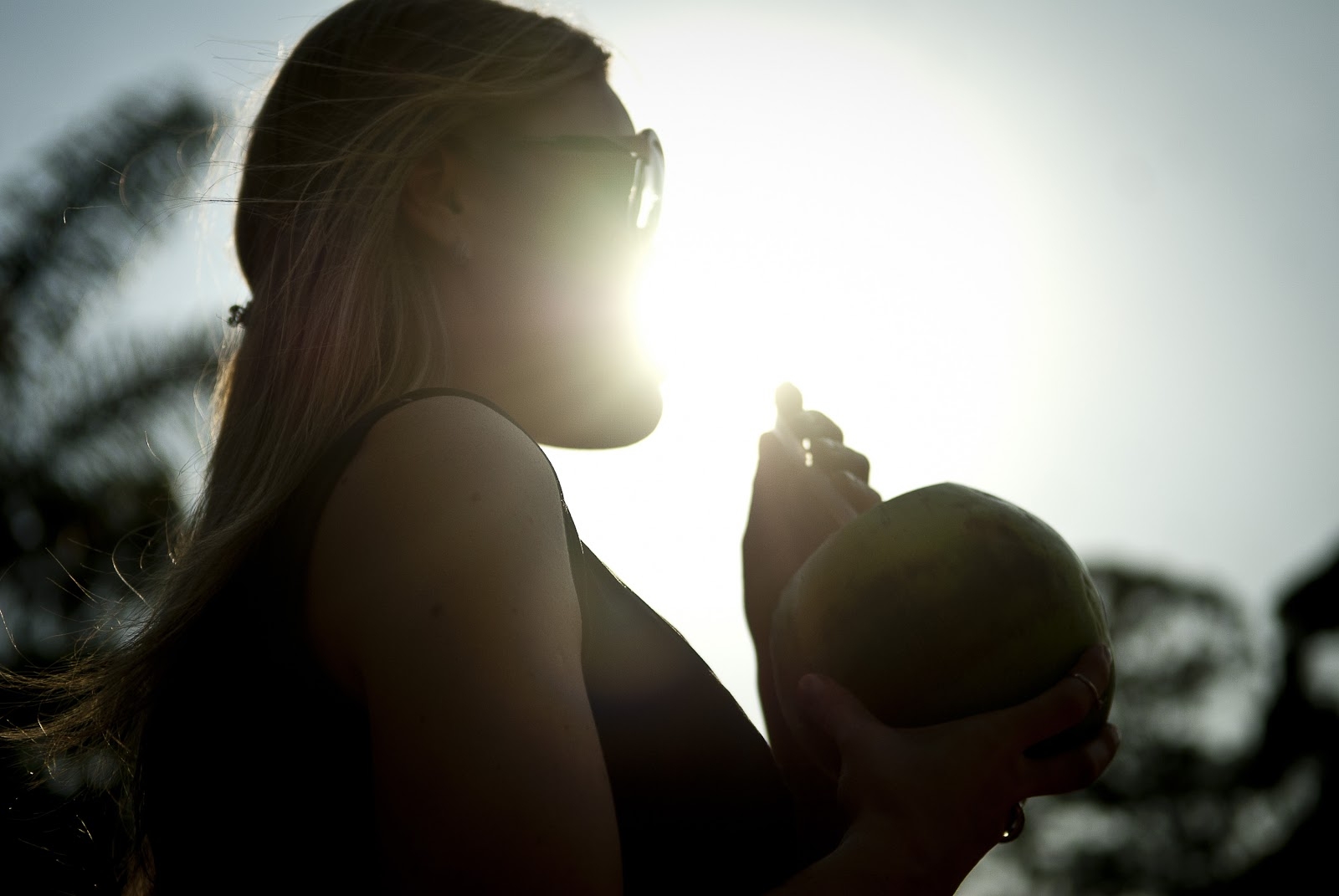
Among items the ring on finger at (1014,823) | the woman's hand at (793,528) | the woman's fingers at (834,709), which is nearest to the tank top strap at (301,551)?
the woman's fingers at (834,709)

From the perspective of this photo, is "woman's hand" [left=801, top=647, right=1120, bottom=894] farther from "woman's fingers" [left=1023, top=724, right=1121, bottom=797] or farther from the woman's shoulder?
the woman's shoulder

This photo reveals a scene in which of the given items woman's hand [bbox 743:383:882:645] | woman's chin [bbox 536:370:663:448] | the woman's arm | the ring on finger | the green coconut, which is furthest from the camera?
woman's hand [bbox 743:383:882:645]

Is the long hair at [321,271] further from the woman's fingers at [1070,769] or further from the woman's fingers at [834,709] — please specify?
the woman's fingers at [1070,769]

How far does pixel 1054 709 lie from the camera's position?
1.42 meters

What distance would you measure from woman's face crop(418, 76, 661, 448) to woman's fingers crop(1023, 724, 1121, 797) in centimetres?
107

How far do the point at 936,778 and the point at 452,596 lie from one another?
2.17 feet

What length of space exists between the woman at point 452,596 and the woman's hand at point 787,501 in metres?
0.03

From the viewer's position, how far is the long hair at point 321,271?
5.06 feet

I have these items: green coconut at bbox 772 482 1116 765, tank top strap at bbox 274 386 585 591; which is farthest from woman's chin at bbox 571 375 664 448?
tank top strap at bbox 274 386 585 591

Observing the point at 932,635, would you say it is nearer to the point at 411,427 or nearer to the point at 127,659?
the point at 411,427

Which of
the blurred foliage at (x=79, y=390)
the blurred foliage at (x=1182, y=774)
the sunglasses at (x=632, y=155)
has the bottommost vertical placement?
the blurred foliage at (x=1182, y=774)

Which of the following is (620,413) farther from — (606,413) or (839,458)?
(839,458)

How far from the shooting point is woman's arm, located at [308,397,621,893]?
1.04m

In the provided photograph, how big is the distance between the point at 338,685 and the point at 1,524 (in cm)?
605
